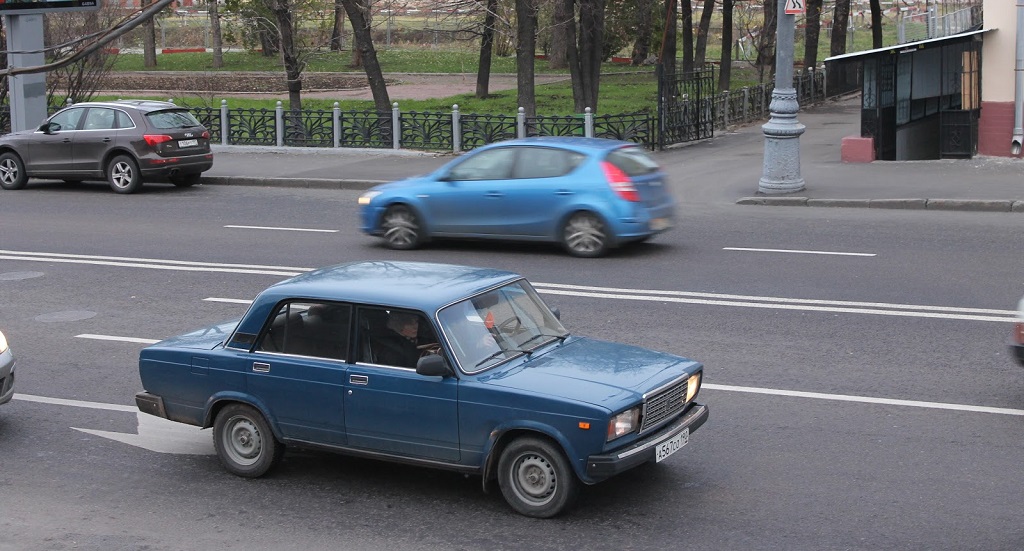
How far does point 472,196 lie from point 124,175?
946cm

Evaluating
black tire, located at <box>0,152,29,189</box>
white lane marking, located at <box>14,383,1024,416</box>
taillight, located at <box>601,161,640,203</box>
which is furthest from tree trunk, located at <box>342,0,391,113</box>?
white lane marking, located at <box>14,383,1024,416</box>

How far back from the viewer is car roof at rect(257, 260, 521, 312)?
701 centimetres

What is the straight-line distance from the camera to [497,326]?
716 centimetres

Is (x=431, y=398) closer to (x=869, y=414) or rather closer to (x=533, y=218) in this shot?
(x=869, y=414)

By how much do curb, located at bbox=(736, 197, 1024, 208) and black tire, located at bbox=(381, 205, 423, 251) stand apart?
6.36 m

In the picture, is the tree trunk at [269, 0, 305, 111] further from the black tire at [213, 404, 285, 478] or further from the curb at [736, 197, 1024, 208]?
the black tire at [213, 404, 285, 478]

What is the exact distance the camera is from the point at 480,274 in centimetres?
760

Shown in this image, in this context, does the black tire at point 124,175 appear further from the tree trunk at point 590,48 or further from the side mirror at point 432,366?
the side mirror at point 432,366

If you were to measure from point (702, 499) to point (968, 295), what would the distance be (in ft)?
20.4

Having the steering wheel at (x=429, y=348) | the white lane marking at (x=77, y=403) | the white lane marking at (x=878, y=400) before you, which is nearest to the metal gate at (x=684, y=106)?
the white lane marking at (x=878, y=400)

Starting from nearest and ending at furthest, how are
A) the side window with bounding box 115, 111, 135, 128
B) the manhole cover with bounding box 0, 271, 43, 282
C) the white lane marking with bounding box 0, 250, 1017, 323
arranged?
A: the white lane marking with bounding box 0, 250, 1017, 323, the manhole cover with bounding box 0, 271, 43, 282, the side window with bounding box 115, 111, 135, 128

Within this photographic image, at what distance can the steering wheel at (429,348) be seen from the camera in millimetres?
6836

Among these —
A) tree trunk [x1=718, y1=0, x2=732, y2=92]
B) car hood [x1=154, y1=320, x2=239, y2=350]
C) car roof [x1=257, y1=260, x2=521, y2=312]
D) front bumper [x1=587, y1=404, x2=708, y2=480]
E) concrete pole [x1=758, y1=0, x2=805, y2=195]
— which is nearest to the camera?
front bumper [x1=587, y1=404, x2=708, y2=480]

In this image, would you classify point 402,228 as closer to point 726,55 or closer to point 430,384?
point 430,384
